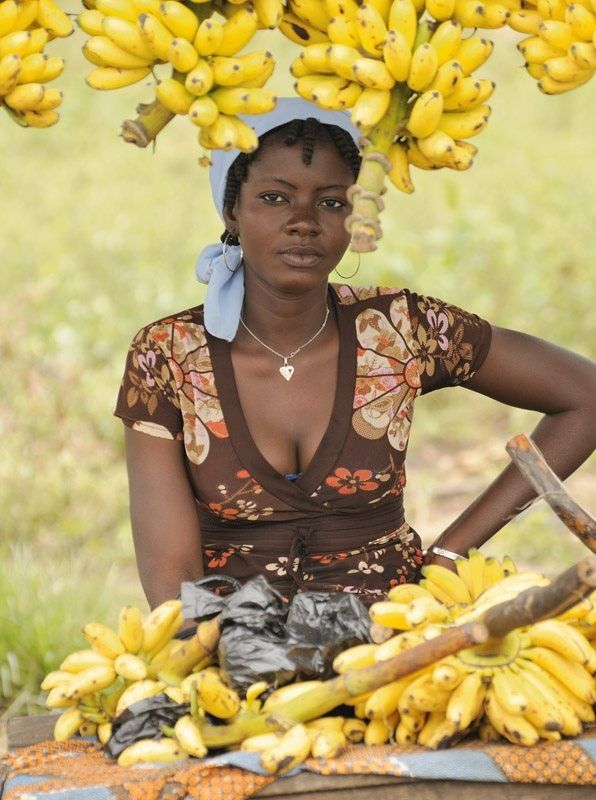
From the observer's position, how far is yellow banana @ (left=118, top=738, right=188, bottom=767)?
7.72 feet

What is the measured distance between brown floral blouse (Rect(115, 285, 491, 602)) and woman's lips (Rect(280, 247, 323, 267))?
0.32 m

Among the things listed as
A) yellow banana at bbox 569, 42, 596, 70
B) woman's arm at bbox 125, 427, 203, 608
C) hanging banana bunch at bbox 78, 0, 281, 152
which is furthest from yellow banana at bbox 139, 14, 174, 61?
woman's arm at bbox 125, 427, 203, 608

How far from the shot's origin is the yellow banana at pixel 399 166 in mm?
2568

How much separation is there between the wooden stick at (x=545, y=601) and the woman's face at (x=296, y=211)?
1.06m

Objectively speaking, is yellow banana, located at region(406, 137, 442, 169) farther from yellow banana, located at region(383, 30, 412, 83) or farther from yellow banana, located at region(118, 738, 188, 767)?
yellow banana, located at region(118, 738, 188, 767)

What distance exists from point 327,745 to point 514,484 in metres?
1.29

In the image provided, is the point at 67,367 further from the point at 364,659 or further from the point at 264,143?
the point at 364,659

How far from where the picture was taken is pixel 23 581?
4.69m

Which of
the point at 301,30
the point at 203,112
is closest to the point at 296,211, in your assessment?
the point at 301,30

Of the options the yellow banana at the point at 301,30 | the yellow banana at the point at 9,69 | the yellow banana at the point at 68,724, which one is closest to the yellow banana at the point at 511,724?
the yellow banana at the point at 68,724

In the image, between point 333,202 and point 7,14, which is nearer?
point 7,14

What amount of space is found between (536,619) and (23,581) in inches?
117

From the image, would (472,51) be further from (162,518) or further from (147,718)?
(147,718)

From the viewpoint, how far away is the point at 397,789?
2268 mm
